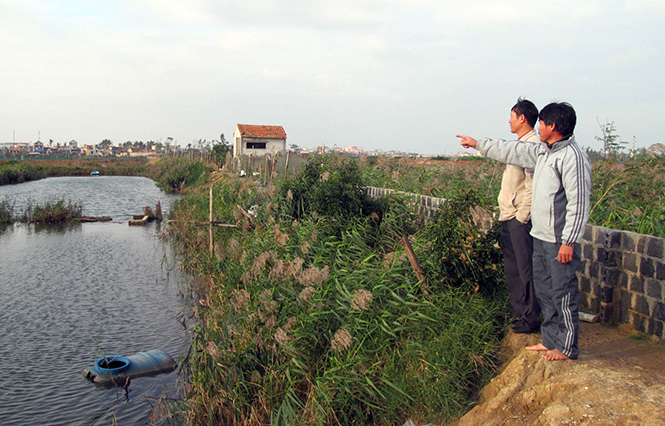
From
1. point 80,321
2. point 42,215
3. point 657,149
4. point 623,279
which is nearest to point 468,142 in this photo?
point 623,279

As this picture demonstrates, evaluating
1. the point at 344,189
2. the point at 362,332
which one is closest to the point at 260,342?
the point at 362,332

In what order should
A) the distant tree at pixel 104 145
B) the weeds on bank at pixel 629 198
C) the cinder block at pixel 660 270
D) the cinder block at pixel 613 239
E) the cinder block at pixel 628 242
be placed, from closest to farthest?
1. the cinder block at pixel 660 270
2. the cinder block at pixel 628 242
3. the cinder block at pixel 613 239
4. the weeds on bank at pixel 629 198
5. the distant tree at pixel 104 145

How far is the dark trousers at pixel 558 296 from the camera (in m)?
3.64

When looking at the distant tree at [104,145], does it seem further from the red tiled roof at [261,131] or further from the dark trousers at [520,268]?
the dark trousers at [520,268]

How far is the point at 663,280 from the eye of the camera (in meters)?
4.14

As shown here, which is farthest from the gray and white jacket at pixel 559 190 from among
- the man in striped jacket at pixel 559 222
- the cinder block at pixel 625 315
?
the cinder block at pixel 625 315

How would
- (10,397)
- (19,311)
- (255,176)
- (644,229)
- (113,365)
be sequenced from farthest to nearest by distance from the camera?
(255,176)
(19,311)
(113,365)
(10,397)
(644,229)

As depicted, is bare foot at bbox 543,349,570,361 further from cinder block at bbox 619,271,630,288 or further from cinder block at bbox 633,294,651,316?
cinder block at bbox 619,271,630,288

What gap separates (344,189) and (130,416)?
4.31m

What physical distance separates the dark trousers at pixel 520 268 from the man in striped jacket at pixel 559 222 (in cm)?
30

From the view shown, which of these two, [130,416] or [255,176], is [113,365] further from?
[255,176]

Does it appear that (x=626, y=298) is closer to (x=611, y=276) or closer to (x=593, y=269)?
(x=611, y=276)

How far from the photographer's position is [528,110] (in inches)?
169

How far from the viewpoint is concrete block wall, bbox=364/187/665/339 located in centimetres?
421
